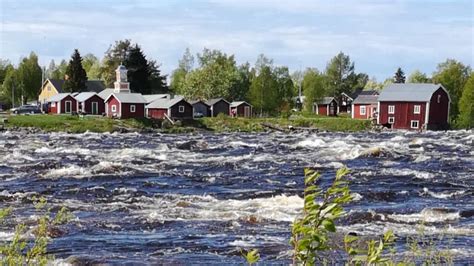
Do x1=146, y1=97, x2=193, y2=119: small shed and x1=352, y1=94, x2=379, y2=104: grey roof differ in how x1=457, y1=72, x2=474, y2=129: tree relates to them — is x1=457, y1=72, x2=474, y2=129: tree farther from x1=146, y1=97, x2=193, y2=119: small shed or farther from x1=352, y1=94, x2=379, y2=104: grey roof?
x1=146, y1=97, x2=193, y2=119: small shed

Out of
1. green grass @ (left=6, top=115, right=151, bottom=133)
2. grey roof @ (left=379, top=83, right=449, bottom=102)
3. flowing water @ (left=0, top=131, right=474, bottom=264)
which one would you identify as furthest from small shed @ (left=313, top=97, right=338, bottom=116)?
flowing water @ (left=0, top=131, right=474, bottom=264)

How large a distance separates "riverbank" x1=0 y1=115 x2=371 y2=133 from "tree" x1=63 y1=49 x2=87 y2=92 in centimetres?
2832

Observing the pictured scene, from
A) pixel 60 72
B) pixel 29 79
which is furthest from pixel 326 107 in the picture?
pixel 60 72

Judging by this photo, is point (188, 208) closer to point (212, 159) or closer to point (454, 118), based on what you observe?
point (212, 159)

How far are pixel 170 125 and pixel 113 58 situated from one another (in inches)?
1686

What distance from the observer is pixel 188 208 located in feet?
59.3

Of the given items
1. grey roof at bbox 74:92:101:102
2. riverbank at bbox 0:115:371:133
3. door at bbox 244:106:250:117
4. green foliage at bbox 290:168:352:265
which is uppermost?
green foliage at bbox 290:168:352:265

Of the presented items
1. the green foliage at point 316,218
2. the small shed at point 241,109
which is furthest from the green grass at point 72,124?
the green foliage at point 316,218

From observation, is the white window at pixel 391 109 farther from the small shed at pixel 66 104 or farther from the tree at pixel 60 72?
the tree at pixel 60 72

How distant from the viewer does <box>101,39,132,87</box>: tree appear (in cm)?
11088

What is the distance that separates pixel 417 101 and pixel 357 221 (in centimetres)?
6925

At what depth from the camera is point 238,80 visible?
114m

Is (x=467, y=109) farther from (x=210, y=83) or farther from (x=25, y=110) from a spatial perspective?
(x=25, y=110)

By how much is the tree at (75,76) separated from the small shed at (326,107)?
134 ft
